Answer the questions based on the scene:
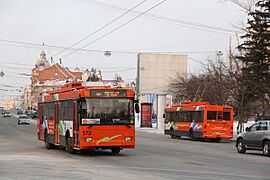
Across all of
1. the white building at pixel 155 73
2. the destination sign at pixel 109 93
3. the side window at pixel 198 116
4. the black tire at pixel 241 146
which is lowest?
the black tire at pixel 241 146

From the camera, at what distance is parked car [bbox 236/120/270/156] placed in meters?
24.4

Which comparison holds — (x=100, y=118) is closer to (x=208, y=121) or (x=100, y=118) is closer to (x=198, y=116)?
(x=208, y=121)

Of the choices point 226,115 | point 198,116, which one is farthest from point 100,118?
point 226,115

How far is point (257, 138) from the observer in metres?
25.1

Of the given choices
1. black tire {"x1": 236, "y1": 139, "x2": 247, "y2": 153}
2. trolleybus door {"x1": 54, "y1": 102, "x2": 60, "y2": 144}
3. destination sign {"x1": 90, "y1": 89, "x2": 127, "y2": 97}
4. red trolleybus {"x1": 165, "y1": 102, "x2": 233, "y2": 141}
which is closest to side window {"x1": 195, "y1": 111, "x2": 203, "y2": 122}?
red trolleybus {"x1": 165, "y1": 102, "x2": 233, "y2": 141}

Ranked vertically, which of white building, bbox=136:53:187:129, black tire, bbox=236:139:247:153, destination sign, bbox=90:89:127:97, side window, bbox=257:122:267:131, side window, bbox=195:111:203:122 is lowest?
black tire, bbox=236:139:247:153

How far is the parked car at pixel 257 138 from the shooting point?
2444 cm

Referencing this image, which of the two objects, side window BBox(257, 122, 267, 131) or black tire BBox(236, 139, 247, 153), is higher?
side window BBox(257, 122, 267, 131)

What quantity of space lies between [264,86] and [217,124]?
4886mm

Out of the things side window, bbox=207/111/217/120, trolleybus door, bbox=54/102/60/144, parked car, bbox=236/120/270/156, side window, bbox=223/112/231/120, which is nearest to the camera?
parked car, bbox=236/120/270/156

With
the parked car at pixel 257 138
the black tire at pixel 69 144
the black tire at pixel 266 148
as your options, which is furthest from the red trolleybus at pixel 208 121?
the black tire at pixel 69 144

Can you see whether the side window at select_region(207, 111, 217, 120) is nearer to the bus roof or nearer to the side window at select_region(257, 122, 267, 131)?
the side window at select_region(257, 122, 267, 131)

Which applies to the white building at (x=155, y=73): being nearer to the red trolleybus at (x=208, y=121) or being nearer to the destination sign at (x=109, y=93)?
the red trolleybus at (x=208, y=121)

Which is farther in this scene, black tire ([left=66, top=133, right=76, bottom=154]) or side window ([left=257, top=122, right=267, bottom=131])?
side window ([left=257, top=122, right=267, bottom=131])
